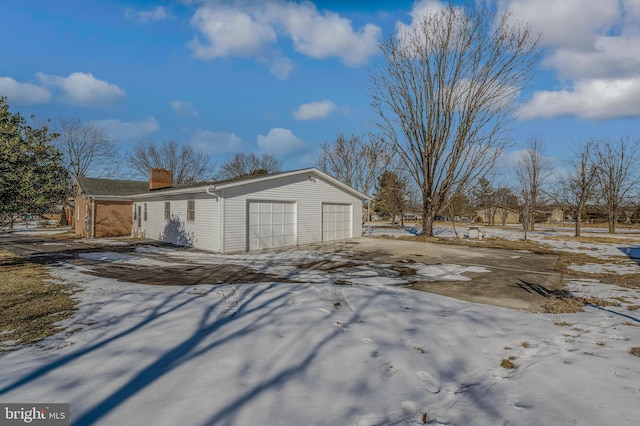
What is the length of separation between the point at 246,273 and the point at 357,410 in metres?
6.45

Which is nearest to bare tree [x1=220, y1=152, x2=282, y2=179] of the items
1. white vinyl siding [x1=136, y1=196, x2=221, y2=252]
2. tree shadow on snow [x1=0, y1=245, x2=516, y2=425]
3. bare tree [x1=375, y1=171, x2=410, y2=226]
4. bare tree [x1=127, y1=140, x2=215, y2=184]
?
bare tree [x1=127, y1=140, x2=215, y2=184]

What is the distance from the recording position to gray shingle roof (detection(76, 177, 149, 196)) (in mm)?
20625

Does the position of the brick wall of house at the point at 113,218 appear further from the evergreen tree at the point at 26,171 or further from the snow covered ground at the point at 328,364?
the snow covered ground at the point at 328,364

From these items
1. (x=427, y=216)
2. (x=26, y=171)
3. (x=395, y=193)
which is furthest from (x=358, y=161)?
(x=26, y=171)

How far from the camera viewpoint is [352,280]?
7859mm

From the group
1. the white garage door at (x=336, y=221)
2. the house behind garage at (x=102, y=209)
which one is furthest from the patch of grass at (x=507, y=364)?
the house behind garage at (x=102, y=209)

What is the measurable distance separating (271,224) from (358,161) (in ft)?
78.0

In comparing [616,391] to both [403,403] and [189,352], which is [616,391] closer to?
[403,403]

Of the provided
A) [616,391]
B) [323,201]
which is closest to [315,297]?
[616,391]

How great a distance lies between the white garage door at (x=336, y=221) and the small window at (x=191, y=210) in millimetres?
6533

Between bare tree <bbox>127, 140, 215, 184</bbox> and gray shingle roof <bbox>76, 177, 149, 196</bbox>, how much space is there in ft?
60.9

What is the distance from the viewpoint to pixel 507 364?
137 inches

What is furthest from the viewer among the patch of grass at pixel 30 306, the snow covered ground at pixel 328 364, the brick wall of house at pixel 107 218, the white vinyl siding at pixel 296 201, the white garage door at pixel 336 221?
the brick wall of house at pixel 107 218

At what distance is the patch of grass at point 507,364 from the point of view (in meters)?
3.42
